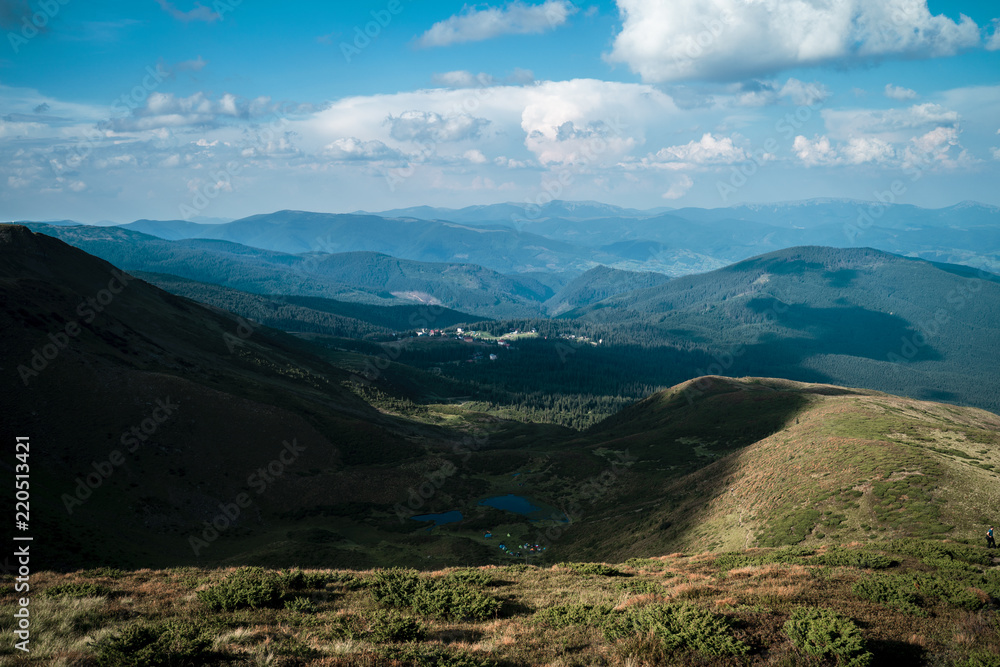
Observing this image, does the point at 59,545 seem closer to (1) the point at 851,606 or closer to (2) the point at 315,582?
(2) the point at 315,582

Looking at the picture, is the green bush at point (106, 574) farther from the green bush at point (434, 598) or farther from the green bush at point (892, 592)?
the green bush at point (892, 592)

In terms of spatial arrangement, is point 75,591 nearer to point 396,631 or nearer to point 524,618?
point 396,631

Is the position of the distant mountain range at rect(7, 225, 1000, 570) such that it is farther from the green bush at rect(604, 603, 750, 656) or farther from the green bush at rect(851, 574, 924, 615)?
the green bush at rect(604, 603, 750, 656)

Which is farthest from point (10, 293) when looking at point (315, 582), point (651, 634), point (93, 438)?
point (651, 634)

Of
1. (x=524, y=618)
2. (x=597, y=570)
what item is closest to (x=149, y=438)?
(x=597, y=570)

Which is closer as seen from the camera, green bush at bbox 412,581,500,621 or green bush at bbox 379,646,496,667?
green bush at bbox 379,646,496,667

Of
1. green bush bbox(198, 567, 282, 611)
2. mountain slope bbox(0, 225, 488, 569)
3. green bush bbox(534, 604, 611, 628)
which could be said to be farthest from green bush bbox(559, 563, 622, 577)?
mountain slope bbox(0, 225, 488, 569)

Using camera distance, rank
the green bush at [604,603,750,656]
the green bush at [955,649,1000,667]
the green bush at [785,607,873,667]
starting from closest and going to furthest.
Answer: the green bush at [955,649,1000,667] < the green bush at [785,607,873,667] < the green bush at [604,603,750,656]
